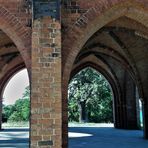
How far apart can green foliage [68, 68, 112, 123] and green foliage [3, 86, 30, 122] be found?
38.4 feet

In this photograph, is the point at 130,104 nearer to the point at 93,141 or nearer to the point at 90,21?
the point at 93,141

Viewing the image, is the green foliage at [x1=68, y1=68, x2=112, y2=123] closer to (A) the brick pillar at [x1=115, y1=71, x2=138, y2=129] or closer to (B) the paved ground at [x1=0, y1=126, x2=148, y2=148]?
(A) the brick pillar at [x1=115, y1=71, x2=138, y2=129]

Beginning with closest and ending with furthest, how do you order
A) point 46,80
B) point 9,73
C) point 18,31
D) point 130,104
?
point 46,80, point 18,31, point 9,73, point 130,104

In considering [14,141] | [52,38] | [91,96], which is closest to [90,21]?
[52,38]

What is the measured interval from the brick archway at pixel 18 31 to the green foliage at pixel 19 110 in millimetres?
35840

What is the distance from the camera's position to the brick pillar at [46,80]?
690cm

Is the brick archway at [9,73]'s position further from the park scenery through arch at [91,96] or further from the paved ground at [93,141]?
the park scenery through arch at [91,96]

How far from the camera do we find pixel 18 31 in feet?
25.9

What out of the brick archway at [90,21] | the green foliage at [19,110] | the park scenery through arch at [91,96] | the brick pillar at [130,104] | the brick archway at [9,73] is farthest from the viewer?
the green foliage at [19,110]

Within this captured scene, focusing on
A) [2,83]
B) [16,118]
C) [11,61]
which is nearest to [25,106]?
[16,118]

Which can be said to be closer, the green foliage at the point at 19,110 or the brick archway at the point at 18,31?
the brick archway at the point at 18,31

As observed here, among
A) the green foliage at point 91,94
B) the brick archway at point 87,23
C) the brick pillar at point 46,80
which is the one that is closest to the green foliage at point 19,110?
the green foliage at point 91,94

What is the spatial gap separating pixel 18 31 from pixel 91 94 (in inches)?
A: 1032

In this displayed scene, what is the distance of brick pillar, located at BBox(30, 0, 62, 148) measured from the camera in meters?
6.90
